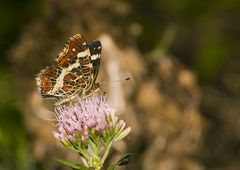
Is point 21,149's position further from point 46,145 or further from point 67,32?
point 67,32

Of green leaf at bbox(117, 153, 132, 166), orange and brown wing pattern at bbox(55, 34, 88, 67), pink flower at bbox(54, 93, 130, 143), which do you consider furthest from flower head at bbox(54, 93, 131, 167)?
orange and brown wing pattern at bbox(55, 34, 88, 67)

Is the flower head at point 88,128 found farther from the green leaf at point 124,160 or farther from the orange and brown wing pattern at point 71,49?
the orange and brown wing pattern at point 71,49

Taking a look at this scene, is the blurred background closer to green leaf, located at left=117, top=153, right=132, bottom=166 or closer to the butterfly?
the butterfly

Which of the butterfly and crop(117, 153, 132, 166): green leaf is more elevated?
the butterfly

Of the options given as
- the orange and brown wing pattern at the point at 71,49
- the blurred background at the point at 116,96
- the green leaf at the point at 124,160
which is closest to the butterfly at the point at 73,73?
the orange and brown wing pattern at the point at 71,49

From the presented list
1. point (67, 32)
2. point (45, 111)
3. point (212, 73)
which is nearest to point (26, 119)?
point (45, 111)

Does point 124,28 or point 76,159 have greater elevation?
point 124,28
